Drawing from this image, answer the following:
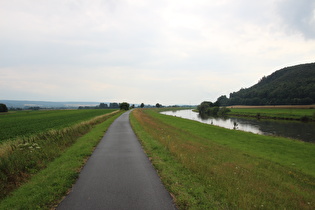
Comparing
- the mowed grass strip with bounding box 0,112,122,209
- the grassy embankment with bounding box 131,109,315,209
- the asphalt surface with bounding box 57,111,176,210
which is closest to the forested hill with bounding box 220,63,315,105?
the grassy embankment with bounding box 131,109,315,209

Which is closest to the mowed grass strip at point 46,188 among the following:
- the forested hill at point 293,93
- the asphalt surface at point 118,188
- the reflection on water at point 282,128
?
the asphalt surface at point 118,188

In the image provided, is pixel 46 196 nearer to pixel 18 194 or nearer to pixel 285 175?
pixel 18 194

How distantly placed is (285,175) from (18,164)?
1419cm

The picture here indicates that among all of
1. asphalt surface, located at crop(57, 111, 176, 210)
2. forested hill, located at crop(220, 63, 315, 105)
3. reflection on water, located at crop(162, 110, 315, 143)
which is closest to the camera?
asphalt surface, located at crop(57, 111, 176, 210)

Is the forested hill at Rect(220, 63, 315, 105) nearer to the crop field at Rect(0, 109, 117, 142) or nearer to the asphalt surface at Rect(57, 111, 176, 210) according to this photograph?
the crop field at Rect(0, 109, 117, 142)

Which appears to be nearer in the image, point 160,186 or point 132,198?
point 132,198

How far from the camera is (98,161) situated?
9.70 meters

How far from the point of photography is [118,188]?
20.5 feet

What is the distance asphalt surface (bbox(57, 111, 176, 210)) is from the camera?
5.18 metres

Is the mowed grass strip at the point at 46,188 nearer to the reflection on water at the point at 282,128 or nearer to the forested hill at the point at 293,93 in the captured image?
the reflection on water at the point at 282,128

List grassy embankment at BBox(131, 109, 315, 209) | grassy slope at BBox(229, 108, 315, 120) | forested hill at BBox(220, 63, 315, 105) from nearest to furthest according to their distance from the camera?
grassy embankment at BBox(131, 109, 315, 209) → grassy slope at BBox(229, 108, 315, 120) → forested hill at BBox(220, 63, 315, 105)

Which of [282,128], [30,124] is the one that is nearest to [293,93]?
[282,128]

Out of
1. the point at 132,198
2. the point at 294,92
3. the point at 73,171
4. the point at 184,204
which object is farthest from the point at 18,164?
the point at 294,92

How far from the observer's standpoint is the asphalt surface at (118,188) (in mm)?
5176
